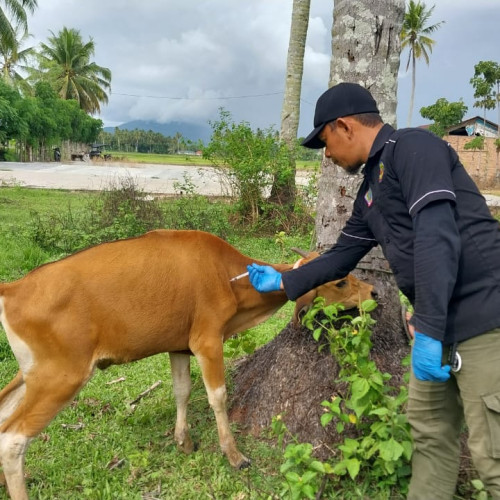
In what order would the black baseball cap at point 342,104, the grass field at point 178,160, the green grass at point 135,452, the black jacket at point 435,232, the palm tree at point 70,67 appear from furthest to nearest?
the palm tree at point 70,67 < the grass field at point 178,160 < the green grass at point 135,452 < the black baseball cap at point 342,104 < the black jacket at point 435,232

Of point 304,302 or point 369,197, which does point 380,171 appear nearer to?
point 369,197

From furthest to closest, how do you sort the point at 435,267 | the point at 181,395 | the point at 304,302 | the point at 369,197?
the point at 181,395 < the point at 304,302 < the point at 369,197 < the point at 435,267

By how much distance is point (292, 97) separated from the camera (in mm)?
12922

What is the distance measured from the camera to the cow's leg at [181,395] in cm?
408

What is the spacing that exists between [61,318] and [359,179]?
2.36 m

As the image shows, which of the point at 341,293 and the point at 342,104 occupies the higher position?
the point at 342,104

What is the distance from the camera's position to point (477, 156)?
3475cm

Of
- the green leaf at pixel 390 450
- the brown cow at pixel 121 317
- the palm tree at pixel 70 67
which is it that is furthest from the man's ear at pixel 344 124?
the palm tree at pixel 70 67

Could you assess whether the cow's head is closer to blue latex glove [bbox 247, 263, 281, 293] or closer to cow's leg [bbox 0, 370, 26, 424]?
blue latex glove [bbox 247, 263, 281, 293]

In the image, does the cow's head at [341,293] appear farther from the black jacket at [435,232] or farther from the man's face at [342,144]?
the man's face at [342,144]

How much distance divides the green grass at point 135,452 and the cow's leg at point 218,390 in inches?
4.4

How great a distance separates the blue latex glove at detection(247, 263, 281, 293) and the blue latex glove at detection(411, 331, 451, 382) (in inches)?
58.6

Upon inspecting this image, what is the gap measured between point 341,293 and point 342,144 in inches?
52.0

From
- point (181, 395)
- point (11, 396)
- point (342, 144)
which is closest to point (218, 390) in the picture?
point (181, 395)
